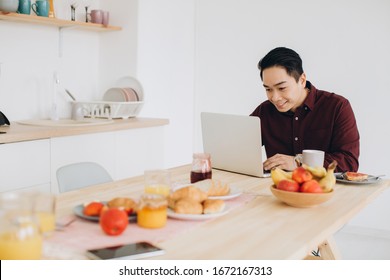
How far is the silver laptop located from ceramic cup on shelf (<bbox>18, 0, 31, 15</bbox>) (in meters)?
1.70

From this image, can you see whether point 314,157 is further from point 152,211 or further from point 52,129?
point 52,129

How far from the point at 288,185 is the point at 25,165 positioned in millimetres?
1735

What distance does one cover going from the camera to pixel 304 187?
150 cm

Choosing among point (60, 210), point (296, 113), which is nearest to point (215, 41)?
point (296, 113)

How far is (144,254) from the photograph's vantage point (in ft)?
3.55

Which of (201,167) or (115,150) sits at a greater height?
(201,167)

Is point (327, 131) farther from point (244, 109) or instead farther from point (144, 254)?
point (244, 109)

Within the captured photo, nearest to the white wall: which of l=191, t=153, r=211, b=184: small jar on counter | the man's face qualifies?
the man's face

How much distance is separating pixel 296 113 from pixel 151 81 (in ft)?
5.98

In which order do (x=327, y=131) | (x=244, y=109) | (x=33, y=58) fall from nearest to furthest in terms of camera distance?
(x=327, y=131), (x=33, y=58), (x=244, y=109)

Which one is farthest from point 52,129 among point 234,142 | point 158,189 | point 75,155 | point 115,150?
point 158,189

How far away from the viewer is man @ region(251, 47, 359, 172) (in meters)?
2.25

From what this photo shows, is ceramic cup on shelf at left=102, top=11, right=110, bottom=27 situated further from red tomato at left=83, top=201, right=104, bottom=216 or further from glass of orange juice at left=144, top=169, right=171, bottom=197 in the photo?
red tomato at left=83, top=201, right=104, bottom=216
